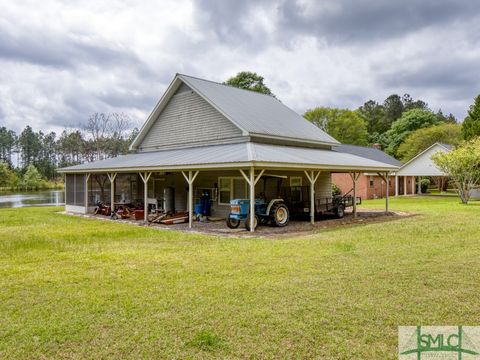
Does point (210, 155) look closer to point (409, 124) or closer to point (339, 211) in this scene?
point (339, 211)

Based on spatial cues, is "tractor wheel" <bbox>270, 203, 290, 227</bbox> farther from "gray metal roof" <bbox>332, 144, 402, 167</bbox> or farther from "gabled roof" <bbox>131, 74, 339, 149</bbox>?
"gray metal roof" <bbox>332, 144, 402, 167</bbox>

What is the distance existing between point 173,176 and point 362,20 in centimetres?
1099

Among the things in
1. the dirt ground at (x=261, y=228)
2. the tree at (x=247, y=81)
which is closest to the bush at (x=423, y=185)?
the tree at (x=247, y=81)

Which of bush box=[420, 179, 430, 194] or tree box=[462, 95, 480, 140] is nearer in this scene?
tree box=[462, 95, 480, 140]

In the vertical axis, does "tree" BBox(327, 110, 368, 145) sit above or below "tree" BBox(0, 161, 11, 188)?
above

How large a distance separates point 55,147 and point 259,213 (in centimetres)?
8381

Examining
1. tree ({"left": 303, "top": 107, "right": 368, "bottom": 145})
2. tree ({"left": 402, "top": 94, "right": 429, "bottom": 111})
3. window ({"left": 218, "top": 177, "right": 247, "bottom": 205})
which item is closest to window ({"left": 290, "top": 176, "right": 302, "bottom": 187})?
window ({"left": 218, "top": 177, "right": 247, "bottom": 205})

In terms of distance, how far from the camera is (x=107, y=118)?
59.0 metres

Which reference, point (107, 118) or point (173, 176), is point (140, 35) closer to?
point (173, 176)

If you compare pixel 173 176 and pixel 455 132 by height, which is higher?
pixel 455 132

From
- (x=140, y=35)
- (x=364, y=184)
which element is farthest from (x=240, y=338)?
(x=364, y=184)

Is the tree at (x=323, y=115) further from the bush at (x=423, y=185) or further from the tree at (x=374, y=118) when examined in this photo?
the bush at (x=423, y=185)

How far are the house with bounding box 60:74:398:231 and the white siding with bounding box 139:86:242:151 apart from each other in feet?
0.15

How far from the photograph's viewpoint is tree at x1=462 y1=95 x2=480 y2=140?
96.7 feet
